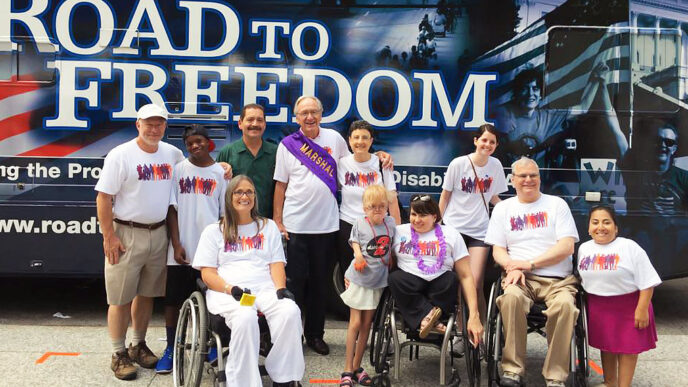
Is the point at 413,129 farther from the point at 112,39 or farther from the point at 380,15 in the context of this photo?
the point at 112,39

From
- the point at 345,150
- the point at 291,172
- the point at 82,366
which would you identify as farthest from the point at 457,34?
the point at 82,366

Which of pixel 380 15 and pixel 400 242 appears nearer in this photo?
pixel 400 242

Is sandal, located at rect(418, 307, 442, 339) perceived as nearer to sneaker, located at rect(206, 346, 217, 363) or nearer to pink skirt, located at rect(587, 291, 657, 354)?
pink skirt, located at rect(587, 291, 657, 354)

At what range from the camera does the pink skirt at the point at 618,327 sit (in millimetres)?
3830

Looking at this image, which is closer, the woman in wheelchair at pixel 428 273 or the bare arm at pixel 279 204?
the woman in wheelchair at pixel 428 273

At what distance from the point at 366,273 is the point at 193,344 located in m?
1.11

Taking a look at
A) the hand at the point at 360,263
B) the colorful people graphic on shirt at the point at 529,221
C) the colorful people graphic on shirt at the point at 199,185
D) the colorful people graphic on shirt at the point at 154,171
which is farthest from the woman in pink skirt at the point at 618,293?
the colorful people graphic on shirt at the point at 154,171

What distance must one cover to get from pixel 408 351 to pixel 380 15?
258 centimetres

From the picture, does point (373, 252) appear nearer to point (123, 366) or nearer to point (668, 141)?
point (123, 366)

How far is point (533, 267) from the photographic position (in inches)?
161

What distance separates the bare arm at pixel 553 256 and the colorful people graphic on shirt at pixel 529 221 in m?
0.16

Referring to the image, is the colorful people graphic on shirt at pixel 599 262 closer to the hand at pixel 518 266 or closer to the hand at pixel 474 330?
the hand at pixel 518 266

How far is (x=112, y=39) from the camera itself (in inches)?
201

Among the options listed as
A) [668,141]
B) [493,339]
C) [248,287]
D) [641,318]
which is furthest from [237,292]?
[668,141]
